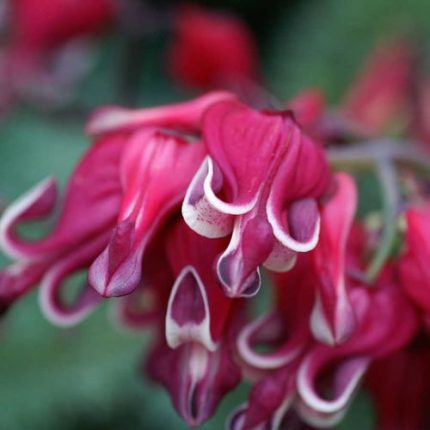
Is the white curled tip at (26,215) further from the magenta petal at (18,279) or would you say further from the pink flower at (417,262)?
the pink flower at (417,262)

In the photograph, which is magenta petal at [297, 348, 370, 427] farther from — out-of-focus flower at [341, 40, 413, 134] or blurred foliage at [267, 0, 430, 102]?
blurred foliage at [267, 0, 430, 102]

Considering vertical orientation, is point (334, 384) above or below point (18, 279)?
below

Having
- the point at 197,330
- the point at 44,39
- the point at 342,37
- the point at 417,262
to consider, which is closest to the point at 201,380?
the point at 197,330

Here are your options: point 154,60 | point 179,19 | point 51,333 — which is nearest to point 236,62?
point 179,19

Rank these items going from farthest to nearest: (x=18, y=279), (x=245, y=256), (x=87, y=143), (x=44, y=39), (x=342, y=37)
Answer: (x=342, y=37) < (x=87, y=143) < (x=44, y=39) < (x=18, y=279) < (x=245, y=256)

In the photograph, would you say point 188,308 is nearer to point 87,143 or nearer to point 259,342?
point 259,342

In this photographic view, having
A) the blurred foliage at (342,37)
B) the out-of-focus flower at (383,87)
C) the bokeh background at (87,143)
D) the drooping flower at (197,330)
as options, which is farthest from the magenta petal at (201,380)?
the blurred foliage at (342,37)

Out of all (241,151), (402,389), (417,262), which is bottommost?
(402,389)
